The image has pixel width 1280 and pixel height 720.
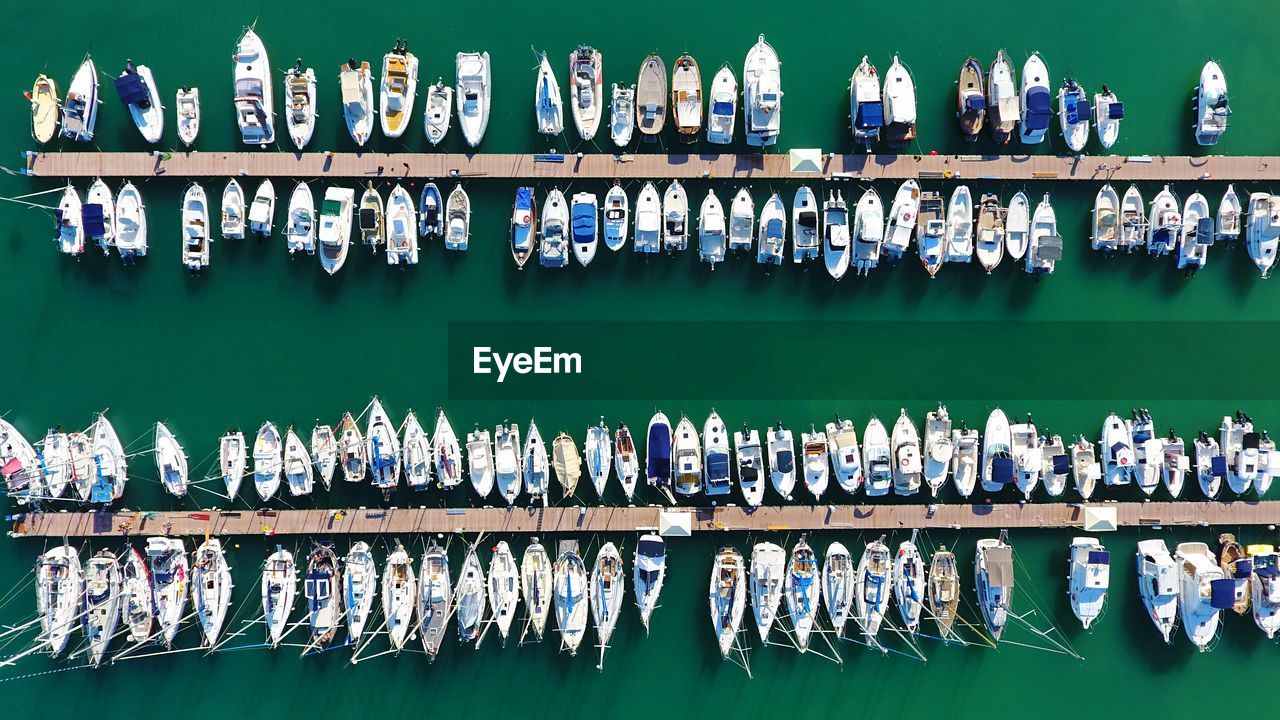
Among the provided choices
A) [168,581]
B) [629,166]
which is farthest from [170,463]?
[629,166]

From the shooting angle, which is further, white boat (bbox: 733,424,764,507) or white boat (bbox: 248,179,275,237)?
white boat (bbox: 733,424,764,507)

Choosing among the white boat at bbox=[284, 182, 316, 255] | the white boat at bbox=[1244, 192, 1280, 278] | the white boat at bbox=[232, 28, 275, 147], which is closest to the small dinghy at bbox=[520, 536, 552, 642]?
the white boat at bbox=[284, 182, 316, 255]

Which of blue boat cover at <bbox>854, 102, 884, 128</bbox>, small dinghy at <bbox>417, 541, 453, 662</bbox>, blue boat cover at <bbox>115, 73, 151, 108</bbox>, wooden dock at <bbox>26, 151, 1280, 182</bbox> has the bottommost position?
small dinghy at <bbox>417, 541, 453, 662</bbox>

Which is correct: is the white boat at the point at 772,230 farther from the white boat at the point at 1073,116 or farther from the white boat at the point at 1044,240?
the white boat at the point at 1073,116

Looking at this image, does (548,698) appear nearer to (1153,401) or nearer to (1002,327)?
(1002,327)

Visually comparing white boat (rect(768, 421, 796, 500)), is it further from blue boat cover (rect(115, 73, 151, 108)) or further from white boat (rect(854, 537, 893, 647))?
blue boat cover (rect(115, 73, 151, 108))

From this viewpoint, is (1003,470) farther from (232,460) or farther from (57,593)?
(57,593)
